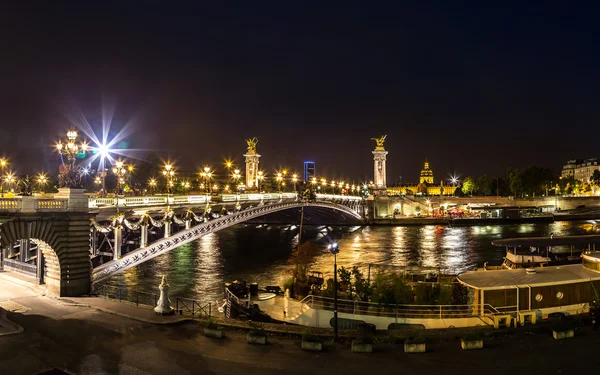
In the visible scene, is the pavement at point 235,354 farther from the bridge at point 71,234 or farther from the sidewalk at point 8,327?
the bridge at point 71,234

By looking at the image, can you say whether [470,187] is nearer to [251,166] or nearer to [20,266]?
[251,166]

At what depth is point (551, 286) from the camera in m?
17.8

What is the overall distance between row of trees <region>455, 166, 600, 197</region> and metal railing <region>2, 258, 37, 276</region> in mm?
132160

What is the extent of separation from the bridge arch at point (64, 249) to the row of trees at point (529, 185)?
133 meters

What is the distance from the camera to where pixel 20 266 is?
26.0 meters

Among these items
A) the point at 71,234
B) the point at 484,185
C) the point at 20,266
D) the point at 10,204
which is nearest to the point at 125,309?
the point at 71,234

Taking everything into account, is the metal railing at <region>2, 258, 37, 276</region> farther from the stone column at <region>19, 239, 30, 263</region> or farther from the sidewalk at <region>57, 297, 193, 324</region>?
the sidewalk at <region>57, 297, 193, 324</region>

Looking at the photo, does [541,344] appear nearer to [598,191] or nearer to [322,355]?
[322,355]

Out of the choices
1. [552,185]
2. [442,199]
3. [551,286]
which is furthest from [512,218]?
[551,286]

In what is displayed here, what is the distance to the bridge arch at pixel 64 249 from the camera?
20984mm

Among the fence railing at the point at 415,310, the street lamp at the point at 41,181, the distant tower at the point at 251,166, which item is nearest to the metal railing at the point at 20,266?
the fence railing at the point at 415,310

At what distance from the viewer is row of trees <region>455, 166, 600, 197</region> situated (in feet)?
441

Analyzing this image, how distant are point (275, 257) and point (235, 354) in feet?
126

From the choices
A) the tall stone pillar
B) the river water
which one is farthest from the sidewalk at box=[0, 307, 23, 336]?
the tall stone pillar
